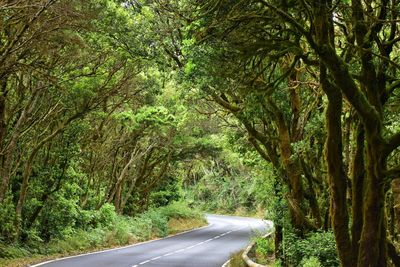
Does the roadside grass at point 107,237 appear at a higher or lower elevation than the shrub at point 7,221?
lower

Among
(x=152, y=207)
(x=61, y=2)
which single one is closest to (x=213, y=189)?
(x=152, y=207)

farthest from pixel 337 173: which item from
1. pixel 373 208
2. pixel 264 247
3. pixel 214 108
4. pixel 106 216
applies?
pixel 106 216

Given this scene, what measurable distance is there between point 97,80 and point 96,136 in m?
8.85

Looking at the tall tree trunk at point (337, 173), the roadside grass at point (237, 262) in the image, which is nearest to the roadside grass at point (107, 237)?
the roadside grass at point (237, 262)

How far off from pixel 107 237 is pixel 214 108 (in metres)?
9.94

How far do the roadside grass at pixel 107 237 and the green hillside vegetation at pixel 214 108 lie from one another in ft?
0.41

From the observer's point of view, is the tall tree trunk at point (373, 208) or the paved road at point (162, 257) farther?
the paved road at point (162, 257)

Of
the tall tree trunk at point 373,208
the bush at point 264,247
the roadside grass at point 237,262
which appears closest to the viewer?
the tall tree trunk at point 373,208

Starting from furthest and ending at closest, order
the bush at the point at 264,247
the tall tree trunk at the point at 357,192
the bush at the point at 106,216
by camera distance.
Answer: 1. the bush at the point at 106,216
2. the bush at the point at 264,247
3. the tall tree trunk at the point at 357,192

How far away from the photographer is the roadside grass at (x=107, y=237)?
18.1 m

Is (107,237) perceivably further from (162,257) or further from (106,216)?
(162,257)

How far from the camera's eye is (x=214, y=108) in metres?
20.7

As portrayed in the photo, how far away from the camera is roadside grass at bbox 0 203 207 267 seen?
1806 centimetres

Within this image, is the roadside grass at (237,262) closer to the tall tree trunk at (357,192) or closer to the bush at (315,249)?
the bush at (315,249)
